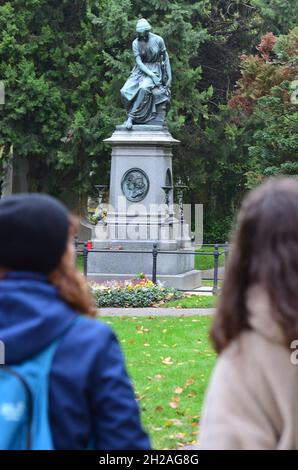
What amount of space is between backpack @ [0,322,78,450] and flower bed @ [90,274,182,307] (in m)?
13.6

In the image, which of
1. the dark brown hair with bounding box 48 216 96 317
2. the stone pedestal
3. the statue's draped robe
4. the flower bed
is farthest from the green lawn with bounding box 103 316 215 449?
the statue's draped robe

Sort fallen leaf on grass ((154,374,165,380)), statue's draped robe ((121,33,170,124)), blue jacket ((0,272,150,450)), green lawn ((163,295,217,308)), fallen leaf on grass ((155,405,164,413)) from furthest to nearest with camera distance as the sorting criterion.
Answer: statue's draped robe ((121,33,170,124)) → green lawn ((163,295,217,308)) → fallen leaf on grass ((154,374,165,380)) → fallen leaf on grass ((155,405,164,413)) → blue jacket ((0,272,150,450))

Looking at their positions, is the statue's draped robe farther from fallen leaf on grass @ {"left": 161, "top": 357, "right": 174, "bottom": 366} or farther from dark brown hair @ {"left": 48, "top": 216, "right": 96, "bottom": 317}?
dark brown hair @ {"left": 48, "top": 216, "right": 96, "bottom": 317}

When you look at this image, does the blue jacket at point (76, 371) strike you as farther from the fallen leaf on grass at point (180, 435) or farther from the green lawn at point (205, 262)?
the green lawn at point (205, 262)

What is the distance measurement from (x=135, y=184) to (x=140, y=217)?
2.81 ft

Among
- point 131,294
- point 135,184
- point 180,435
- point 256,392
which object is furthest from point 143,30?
point 256,392

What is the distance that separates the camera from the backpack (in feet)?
10.1

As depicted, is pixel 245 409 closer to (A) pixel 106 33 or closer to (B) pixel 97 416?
(B) pixel 97 416

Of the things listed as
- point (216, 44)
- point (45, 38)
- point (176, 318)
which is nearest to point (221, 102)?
point (216, 44)

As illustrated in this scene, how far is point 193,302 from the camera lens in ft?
56.3

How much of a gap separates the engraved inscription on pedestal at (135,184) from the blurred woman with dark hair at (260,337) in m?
18.3

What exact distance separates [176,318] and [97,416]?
11.5 meters

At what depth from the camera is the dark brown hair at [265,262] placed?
2.95 metres

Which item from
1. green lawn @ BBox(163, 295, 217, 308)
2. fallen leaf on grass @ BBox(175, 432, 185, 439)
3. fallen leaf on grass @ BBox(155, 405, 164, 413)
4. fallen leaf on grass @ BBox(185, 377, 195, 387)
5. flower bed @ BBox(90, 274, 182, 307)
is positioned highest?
flower bed @ BBox(90, 274, 182, 307)
